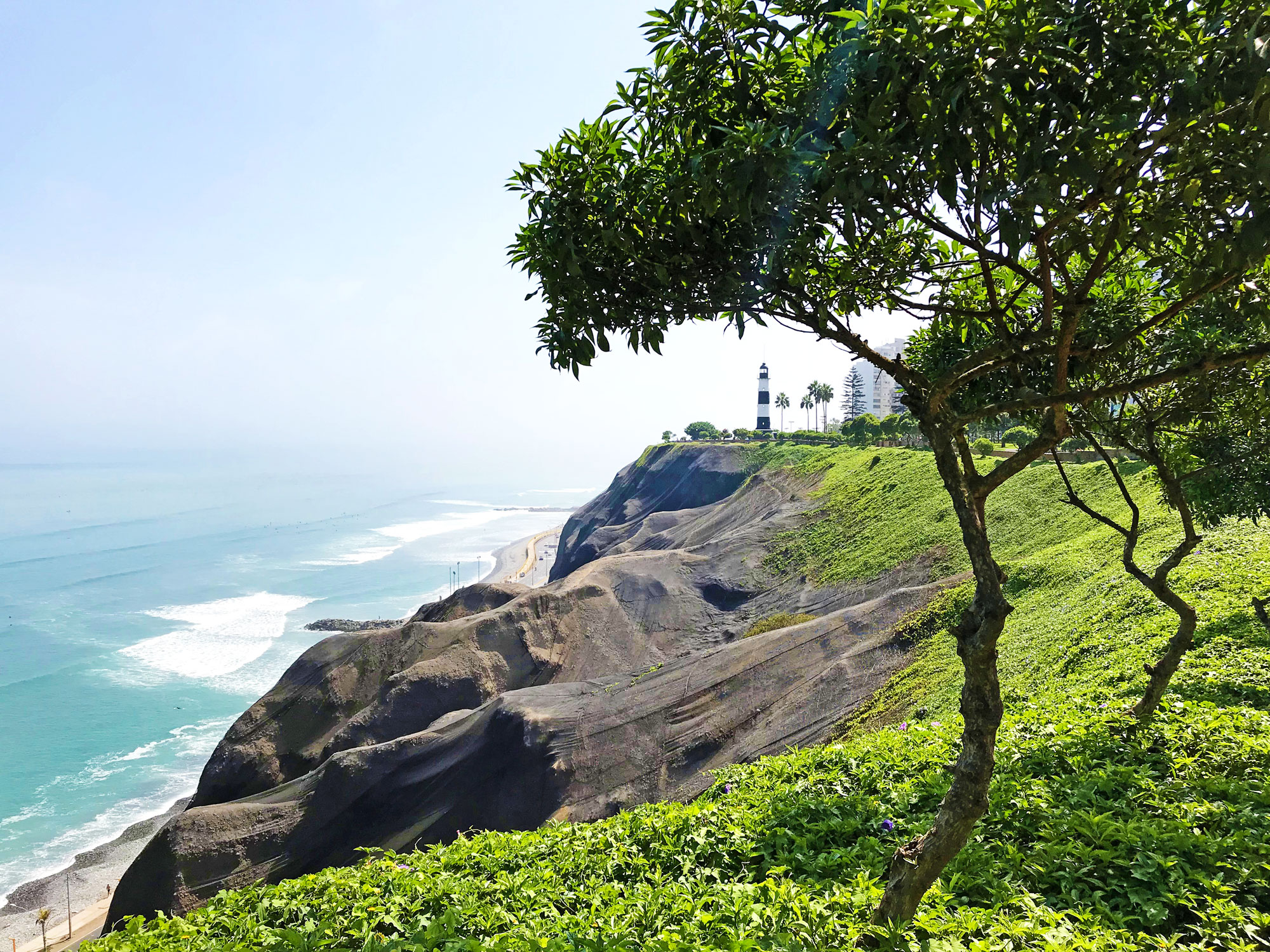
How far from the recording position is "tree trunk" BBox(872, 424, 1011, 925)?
11.7ft

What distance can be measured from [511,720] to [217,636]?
5301 cm

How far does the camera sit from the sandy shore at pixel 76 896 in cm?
2352

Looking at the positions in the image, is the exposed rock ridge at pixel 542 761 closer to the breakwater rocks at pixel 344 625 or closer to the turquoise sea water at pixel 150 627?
the turquoise sea water at pixel 150 627

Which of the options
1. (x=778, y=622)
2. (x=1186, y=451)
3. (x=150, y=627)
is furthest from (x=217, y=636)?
(x=1186, y=451)

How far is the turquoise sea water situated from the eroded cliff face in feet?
47.7

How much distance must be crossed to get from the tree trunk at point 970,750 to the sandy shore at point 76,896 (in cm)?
2781

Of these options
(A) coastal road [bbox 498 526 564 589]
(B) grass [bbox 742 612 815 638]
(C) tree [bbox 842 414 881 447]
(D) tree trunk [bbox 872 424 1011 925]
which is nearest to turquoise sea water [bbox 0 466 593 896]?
(A) coastal road [bbox 498 526 564 589]

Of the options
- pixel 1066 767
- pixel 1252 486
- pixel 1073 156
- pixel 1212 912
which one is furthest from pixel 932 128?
pixel 1252 486

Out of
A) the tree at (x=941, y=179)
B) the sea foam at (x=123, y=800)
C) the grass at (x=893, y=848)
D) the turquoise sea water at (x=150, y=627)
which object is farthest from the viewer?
the turquoise sea water at (x=150, y=627)

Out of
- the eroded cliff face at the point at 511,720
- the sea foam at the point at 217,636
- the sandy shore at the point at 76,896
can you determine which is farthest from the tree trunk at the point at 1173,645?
the sea foam at the point at 217,636

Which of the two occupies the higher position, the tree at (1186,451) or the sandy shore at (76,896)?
the tree at (1186,451)

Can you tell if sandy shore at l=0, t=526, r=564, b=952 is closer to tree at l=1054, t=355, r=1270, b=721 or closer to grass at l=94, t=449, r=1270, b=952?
grass at l=94, t=449, r=1270, b=952

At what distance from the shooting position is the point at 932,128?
3133 mm

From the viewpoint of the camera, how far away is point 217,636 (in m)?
60.7
